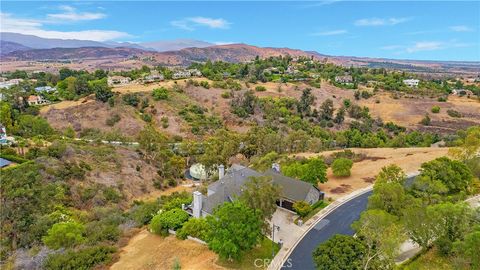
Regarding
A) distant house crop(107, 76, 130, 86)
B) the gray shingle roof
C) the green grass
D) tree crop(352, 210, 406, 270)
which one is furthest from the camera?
distant house crop(107, 76, 130, 86)

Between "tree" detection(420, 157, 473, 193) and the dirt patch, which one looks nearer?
the dirt patch

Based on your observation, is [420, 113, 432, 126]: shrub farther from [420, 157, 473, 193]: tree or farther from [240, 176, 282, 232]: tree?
[240, 176, 282, 232]: tree

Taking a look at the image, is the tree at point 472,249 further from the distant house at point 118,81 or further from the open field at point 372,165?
the distant house at point 118,81

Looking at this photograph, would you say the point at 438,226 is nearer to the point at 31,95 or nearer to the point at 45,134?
the point at 45,134

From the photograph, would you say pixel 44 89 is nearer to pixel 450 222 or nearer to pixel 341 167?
pixel 341 167

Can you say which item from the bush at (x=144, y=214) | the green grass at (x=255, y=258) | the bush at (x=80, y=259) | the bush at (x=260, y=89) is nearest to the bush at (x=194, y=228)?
the green grass at (x=255, y=258)

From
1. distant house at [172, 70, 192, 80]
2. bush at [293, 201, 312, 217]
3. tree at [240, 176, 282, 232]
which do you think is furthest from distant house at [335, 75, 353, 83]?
tree at [240, 176, 282, 232]
